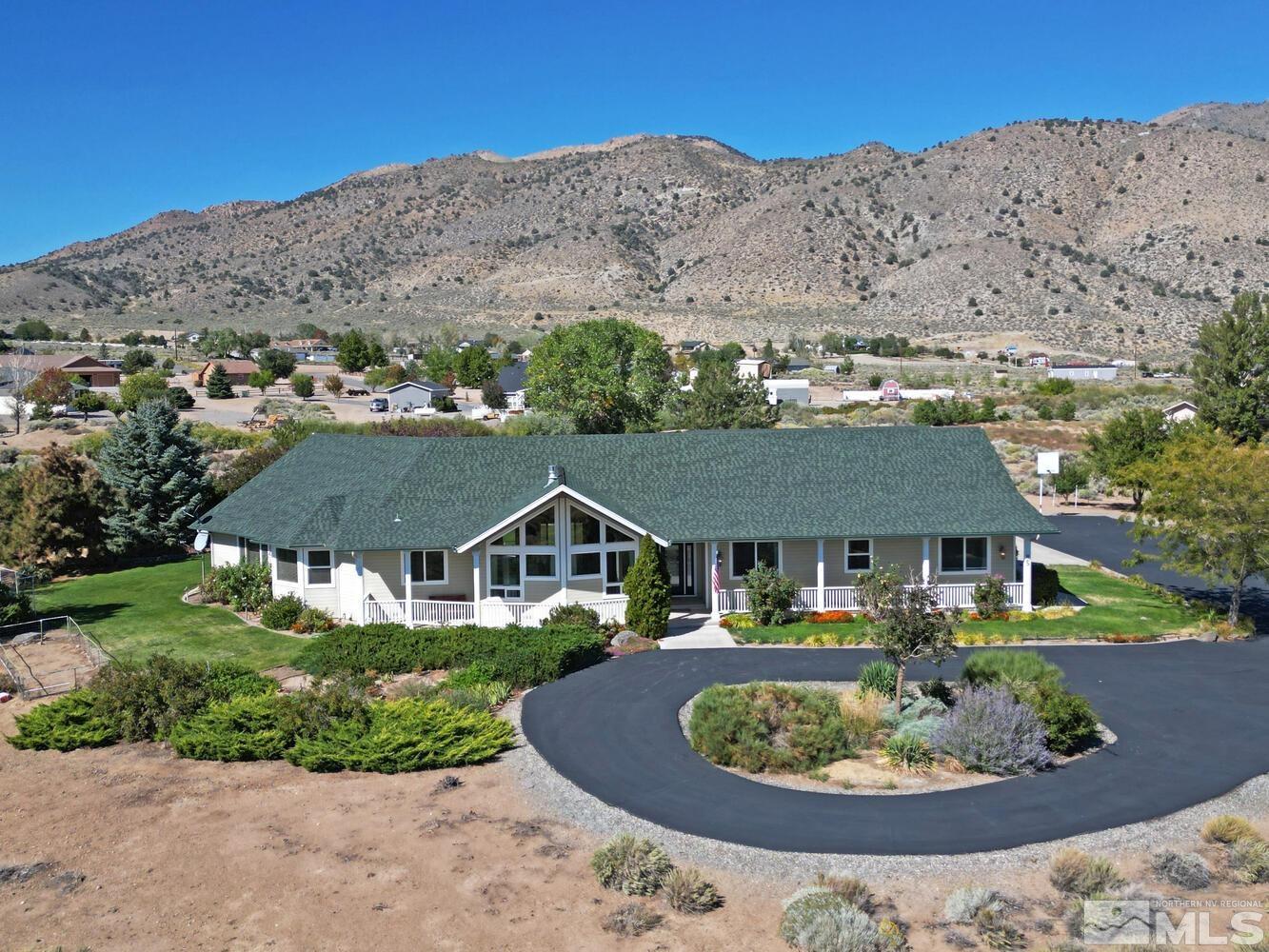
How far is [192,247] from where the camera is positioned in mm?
191125

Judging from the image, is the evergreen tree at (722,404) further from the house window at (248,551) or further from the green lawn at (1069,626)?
the house window at (248,551)

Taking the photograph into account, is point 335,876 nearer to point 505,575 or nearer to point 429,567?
point 505,575

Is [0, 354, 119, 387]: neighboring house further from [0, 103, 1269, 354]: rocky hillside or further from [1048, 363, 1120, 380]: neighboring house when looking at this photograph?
[1048, 363, 1120, 380]: neighboring house

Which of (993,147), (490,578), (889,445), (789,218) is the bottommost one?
(490,578)

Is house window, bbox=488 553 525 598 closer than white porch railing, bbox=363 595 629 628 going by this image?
No

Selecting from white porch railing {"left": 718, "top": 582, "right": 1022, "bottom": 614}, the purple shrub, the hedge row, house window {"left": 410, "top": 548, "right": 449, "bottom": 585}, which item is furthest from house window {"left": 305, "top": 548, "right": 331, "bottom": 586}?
the purple shrub

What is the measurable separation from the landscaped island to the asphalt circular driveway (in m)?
0.48

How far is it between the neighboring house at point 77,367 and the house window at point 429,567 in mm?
73957

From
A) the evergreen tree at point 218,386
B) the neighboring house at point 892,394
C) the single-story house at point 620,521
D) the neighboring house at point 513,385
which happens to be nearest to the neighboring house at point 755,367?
the neighboring house at point 892,394

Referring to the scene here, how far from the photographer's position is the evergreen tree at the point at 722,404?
5803 cm

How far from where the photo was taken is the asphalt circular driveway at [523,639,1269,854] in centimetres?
1608

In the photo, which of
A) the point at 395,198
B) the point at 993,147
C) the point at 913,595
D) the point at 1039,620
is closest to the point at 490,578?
the point at 913,595

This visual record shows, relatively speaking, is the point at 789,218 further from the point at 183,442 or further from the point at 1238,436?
the point at 183,442

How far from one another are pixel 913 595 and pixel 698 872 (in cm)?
833
